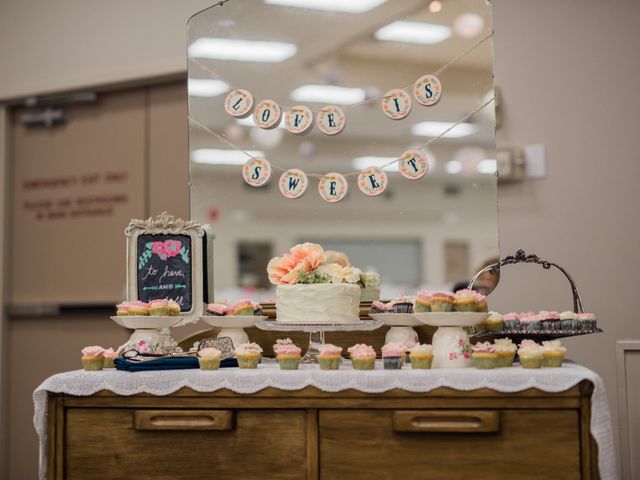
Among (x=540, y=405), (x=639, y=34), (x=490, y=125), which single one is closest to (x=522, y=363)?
(x=540, y=405)

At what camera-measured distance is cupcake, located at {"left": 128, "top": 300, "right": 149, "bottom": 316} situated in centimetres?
213

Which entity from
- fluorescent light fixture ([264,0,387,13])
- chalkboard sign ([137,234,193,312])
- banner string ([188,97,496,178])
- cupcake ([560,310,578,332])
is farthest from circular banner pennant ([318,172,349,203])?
fluorescent light fixture ([264,0,387,13])

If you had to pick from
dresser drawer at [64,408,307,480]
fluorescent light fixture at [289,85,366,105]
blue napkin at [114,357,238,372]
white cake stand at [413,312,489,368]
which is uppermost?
fluorescent light fixture at [289,85,366,105]

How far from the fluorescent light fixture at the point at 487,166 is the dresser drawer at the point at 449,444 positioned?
1.06 metres

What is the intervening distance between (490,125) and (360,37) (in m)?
0.81

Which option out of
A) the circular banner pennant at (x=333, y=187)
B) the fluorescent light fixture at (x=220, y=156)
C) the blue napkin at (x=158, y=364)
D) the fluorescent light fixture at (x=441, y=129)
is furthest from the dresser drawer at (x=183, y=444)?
the fluorescent light fixture at (x=441, y=129)

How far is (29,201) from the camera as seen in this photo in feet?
13.6

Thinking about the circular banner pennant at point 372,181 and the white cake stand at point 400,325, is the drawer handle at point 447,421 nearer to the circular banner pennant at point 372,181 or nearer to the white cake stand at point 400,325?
the white cake stand at point 400,325

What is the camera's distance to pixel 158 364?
202 centimetres

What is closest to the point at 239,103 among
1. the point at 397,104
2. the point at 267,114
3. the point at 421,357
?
the point at 267,114

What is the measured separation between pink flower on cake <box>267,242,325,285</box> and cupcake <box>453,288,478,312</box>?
41 cm

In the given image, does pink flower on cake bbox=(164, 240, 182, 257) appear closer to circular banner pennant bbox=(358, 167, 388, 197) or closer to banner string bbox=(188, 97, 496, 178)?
banner string bbox=(188, 97, 496, 178)

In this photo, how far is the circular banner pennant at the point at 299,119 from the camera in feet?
8.57

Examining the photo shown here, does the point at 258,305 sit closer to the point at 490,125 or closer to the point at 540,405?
the point at 540,405
